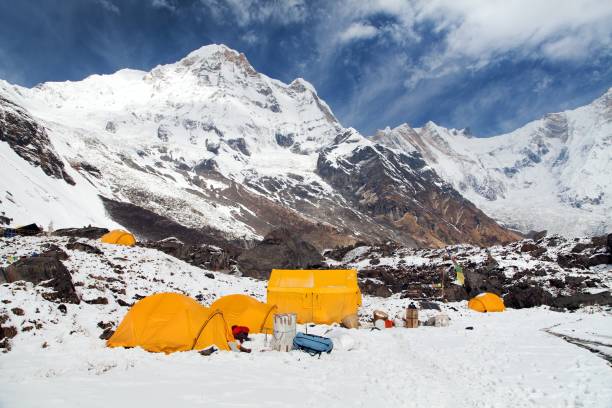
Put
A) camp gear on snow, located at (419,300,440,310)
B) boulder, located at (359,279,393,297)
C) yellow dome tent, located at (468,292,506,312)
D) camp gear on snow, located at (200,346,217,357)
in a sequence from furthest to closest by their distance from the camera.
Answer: boulder, located at (359,279,393,297), camp gear on snow, located at (419,300,440,310), yellow dome tent, located at (468,292,506,312), camp gear on snow, located at (200,346,217,357)

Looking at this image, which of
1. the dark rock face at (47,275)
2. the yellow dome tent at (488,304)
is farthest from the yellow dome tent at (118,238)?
the yellow dome tent at (488,304)

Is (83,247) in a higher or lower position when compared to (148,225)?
lower

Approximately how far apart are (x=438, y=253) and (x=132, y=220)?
7295cm

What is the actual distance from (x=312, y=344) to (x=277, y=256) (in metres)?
38.8

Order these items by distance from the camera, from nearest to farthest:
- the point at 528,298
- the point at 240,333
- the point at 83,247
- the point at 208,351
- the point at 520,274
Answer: the point at 208,351 → the point at 240,333 → the point at 83,247 → the point at 528,298 → the point at 520,274

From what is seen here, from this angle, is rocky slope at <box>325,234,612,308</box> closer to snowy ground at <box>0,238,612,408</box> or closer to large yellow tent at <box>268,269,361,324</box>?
snowy ground at <box>0,238,612,408</box>

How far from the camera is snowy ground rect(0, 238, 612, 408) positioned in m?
9.13

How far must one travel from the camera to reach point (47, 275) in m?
16.7

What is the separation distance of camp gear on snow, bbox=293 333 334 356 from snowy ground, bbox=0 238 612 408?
0.32 meters

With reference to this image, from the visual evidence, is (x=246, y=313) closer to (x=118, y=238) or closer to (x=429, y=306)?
(x=429, y=306)

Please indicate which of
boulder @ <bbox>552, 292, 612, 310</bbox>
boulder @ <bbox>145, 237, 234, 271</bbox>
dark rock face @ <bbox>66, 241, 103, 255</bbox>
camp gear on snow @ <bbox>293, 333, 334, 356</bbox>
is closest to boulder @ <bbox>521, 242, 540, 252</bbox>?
boulder @ <bbox>552, 292, 612, 310</bbox>

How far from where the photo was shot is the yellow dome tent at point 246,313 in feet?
56.6

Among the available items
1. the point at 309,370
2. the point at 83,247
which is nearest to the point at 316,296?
the point at 309,370

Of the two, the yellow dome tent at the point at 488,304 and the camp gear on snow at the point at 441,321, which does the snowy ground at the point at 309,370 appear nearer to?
the camp gear on snow at the point at 441,321
